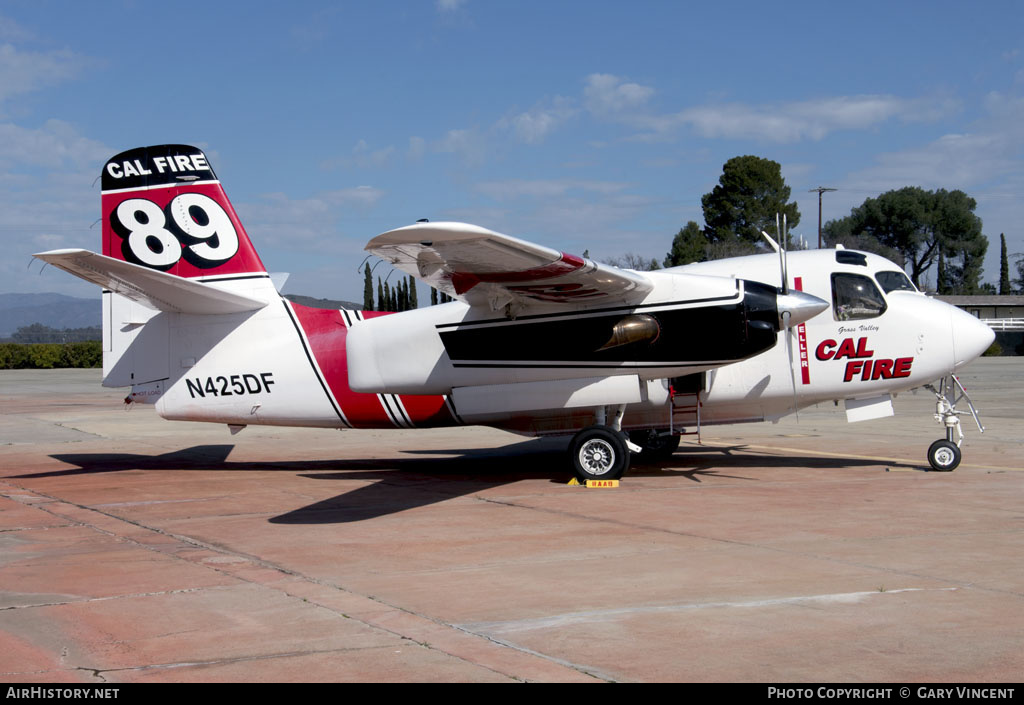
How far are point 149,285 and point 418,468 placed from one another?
523 cm

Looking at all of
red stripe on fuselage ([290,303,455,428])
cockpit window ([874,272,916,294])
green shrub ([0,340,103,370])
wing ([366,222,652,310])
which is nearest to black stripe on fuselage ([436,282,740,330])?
wing ([366,222,652,310])

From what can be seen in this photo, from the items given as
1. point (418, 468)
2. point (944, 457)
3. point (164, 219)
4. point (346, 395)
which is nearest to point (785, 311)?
point (944, 457)

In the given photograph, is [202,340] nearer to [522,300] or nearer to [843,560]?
[522,300]

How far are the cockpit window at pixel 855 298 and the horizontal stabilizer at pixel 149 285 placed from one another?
891 cm

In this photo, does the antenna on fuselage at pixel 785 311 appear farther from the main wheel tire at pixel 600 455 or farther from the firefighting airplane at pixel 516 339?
the main wheel tire at pixel 600 455

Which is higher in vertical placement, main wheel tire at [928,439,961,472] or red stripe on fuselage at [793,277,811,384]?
red stripe on fuselage at [793,277,811,384]

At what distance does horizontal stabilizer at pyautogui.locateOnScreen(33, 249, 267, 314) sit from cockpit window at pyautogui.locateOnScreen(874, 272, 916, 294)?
9.58 m

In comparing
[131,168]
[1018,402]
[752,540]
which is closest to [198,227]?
[131,168]

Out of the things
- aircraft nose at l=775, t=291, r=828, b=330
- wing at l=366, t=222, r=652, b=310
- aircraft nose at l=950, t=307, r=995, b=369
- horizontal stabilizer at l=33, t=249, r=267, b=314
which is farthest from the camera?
aircraft nose at l=950, t=307, r=995, b=369

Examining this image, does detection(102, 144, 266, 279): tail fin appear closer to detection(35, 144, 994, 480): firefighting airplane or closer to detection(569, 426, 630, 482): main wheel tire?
detection(35, 144, 994, 480): firefighting airplane

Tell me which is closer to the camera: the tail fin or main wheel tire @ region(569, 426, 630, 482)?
main wheel tire @ region(569, 426, 630, 482)

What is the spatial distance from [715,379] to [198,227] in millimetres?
8647

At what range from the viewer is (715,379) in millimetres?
14188

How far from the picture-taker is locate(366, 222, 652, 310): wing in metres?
9.20
